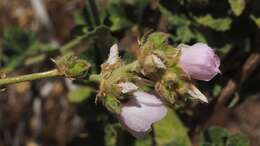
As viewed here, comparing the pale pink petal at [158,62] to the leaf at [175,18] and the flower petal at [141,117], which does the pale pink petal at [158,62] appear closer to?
the flower petal at [141,117]

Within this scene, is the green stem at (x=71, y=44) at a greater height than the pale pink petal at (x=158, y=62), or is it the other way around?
the pale pink petal at (x=158, y=62)

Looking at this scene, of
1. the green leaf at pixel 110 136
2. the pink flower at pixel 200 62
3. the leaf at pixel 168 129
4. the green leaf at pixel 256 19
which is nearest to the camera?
the pink flower at pixel 200 62

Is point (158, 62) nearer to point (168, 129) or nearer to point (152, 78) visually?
point (152, 78)

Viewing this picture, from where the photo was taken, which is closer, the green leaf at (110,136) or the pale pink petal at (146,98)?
the pale pink petal at (146,98)

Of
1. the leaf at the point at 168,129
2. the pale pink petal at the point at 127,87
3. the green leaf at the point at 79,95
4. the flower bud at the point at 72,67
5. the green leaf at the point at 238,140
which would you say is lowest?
the green leaf at the point at 79,95

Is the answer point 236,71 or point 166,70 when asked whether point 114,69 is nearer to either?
point 166,70

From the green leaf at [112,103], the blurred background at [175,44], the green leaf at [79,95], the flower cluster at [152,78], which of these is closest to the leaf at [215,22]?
the blurred background at [175,44]

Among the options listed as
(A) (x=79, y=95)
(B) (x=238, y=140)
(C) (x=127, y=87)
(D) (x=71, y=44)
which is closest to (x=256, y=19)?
(B) (x=238, y=140)

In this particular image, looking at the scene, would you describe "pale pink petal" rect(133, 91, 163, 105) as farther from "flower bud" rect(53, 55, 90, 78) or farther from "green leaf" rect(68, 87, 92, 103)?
"green leaf" rect(68, 87, 92, 103)
